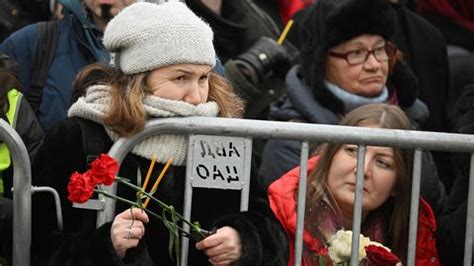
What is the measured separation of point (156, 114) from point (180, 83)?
0.19m

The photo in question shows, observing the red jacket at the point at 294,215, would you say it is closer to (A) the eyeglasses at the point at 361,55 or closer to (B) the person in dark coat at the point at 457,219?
(B) the person in dark coat at the point at 457,219

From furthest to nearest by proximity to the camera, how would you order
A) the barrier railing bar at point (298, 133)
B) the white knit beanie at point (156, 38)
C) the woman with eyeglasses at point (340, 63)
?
the woman with eyeglasses at point (340, 63) → the white knit beanie at point (156, 38) → the barrier railing bar at point (298, 133)

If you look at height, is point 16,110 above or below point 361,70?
below

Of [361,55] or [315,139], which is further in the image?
[361,55]


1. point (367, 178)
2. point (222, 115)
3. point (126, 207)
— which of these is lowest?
point (126, 207)

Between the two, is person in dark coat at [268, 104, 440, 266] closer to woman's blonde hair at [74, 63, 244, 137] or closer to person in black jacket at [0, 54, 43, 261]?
woman's blonde hair at [74, 63, 244, 137]

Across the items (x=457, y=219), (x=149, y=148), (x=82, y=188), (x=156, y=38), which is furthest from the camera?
(x=457, y=219)

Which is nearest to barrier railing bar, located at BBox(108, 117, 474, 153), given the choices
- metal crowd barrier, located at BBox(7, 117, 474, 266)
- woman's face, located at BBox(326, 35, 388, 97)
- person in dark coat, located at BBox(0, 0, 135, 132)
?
metal crowd barrier, located at BBox(7, 117, 474, 266)

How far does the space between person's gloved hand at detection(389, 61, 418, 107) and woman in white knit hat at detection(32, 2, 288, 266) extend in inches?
76.3

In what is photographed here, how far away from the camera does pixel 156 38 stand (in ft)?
17.0

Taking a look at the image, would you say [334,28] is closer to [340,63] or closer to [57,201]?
[340,63]

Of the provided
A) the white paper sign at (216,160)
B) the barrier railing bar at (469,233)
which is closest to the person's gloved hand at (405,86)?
the barrier railing bar at (469,233)

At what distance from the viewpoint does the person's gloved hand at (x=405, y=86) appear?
276 inches

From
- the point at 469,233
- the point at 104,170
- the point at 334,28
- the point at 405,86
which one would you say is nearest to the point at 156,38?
the point at 104,170
